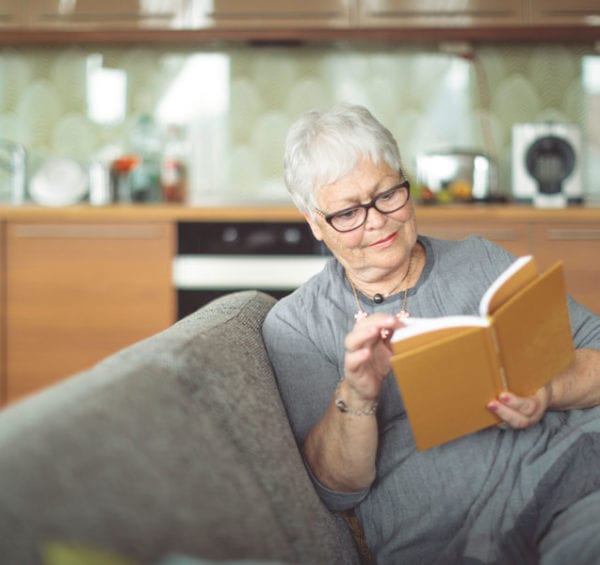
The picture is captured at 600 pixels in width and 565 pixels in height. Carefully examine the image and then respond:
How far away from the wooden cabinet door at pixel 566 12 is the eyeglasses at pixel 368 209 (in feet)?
7.17

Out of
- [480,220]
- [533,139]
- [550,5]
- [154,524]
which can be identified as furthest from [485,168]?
[154,524]

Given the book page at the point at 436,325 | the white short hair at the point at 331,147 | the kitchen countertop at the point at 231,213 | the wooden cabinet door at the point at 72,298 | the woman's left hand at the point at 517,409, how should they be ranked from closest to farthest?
the book page at the point at 436,325
the woman's left hand at the point at 517,409
the white short hair at the point at 331,147
the kitchen countertop at the point at 231,213
the wooden cabinet door at the point at 72,298

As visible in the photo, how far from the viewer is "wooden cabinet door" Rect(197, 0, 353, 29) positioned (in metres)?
3.30

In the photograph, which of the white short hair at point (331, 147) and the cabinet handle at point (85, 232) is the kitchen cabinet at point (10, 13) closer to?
the cabinet handle at point (85, 232)

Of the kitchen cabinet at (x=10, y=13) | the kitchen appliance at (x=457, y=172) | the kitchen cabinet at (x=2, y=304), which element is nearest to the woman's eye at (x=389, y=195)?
the kitchen appliance at (x=457, y=172)

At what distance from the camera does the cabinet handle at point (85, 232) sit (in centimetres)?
313

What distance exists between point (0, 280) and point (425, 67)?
2.11 meters

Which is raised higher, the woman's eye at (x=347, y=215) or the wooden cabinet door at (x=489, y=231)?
the woman's eye at (x=347, y=215)

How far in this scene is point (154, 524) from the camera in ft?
2.31

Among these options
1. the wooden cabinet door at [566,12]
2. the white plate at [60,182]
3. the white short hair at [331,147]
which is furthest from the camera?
the white plate at [60,182]

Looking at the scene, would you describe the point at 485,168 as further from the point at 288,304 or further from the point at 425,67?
the point at 288,304

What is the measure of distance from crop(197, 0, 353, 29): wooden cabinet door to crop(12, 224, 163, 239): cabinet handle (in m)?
0.94

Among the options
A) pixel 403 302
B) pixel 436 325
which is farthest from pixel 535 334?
pixel 403 302

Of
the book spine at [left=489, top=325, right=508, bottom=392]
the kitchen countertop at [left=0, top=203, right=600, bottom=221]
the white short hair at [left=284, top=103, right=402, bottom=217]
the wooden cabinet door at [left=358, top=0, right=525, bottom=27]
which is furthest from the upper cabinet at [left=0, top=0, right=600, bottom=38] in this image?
the book spine at [left=489, top=325, right=508, bottom=392]
